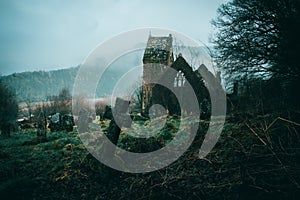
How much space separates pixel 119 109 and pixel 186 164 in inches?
91.2

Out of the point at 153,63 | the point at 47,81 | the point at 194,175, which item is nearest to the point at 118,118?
the point at 194,175

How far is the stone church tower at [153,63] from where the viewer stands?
22.2 metres

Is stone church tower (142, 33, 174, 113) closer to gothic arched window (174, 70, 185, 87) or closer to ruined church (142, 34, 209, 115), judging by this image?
ruined church (142, 34, 209, 115)

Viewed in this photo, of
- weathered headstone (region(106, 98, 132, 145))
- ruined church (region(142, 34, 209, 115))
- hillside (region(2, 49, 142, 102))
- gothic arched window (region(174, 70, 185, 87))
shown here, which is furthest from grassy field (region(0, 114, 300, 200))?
hillside (region(2, 49, 142, 102))

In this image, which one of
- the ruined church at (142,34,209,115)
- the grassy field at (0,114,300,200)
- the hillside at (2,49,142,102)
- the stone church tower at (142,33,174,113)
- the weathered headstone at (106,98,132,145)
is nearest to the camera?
the grassy field at (0,114,300,200)

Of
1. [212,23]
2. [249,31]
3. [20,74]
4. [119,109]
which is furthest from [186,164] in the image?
[20,74]

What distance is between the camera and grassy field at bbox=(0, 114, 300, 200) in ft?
12.1

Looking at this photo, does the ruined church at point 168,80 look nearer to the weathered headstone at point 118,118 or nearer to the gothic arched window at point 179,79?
the gothic arched window at point 179,79

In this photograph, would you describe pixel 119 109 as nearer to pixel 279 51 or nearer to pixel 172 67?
pixel 279 51

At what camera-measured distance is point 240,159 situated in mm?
4645

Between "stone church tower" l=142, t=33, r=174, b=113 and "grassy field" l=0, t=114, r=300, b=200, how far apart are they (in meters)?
15.1

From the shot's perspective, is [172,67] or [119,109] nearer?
[119,109]

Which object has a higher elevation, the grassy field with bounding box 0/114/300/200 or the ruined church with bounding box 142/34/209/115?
the ruined church with bounding box 142/34/209/115

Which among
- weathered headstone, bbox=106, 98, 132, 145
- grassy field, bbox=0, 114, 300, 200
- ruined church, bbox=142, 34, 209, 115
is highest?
ruined church, bbox=142, 34, 209, 115
